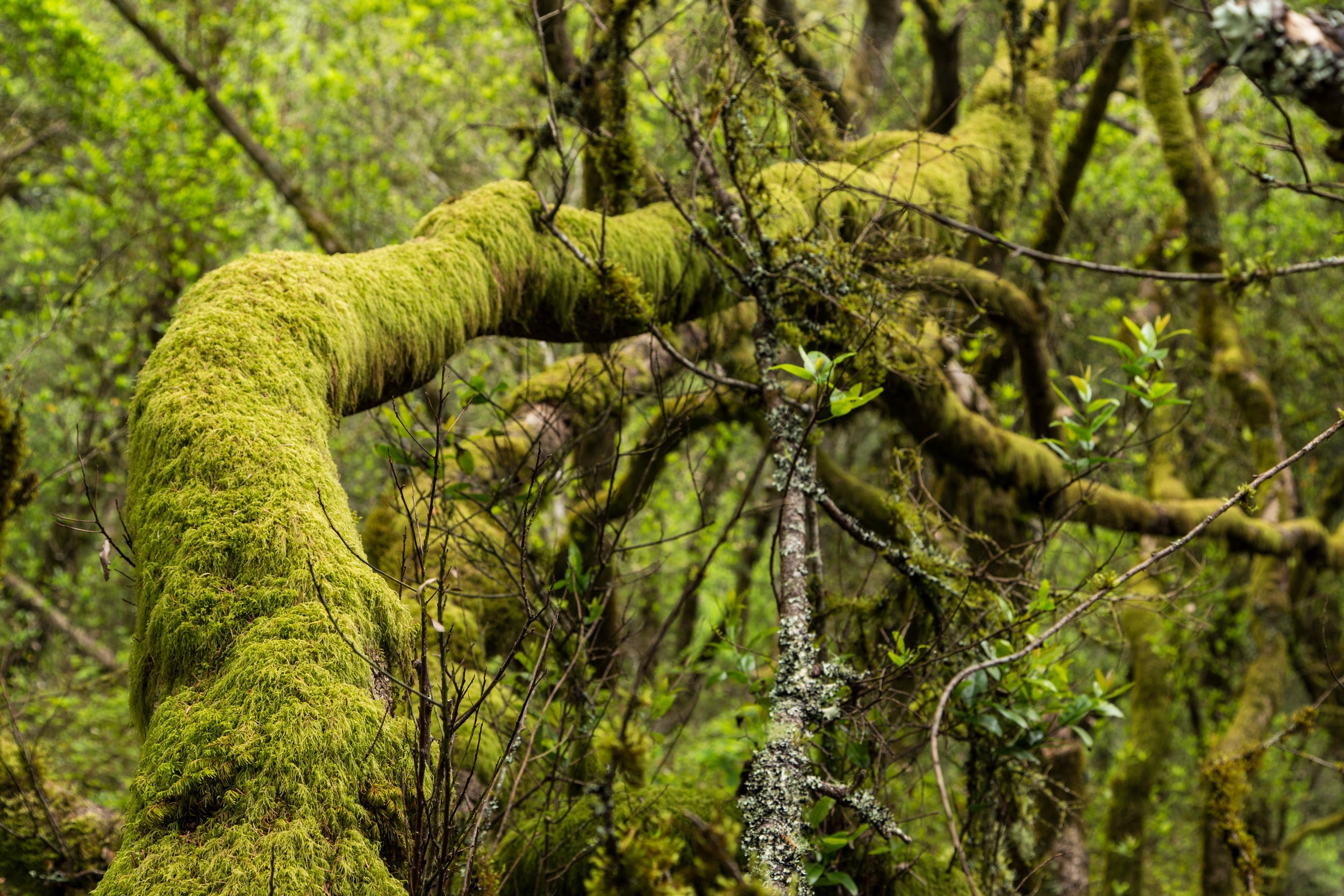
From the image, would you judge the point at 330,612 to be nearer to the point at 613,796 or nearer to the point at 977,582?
the point at 613,796

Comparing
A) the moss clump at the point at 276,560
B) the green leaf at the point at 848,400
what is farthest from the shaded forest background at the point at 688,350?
the green leaf at the point at 848,400

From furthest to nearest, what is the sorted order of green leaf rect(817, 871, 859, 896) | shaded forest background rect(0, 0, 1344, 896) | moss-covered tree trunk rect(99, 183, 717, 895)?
shaded forest background rect(0, 0, 1344, 896)
green leaf rect(817, 871, 859, 896)
moss-covered tree trunk rect(99, 183, 717, 895)

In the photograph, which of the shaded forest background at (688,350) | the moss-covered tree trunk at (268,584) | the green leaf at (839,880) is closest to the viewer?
the moss-covered tree trunk at (268,584)

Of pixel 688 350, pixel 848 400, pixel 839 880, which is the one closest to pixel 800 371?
pixel 848 400

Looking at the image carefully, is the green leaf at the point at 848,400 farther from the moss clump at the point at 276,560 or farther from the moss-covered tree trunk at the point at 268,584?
the moss-covered tree trunk at the point at 268,584

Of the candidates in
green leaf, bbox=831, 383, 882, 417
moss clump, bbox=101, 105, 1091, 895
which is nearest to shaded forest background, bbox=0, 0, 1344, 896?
moss clump, bbox=101, 105, 1091, 895

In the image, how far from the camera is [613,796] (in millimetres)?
2670

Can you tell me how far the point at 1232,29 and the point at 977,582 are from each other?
201 cm

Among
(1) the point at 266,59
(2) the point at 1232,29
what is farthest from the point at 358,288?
(1) the point at 266,59

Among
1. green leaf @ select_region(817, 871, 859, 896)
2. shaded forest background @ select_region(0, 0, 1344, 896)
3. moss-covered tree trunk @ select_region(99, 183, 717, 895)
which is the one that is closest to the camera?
moss-covered tree trunk @ select_region(99, 183, 717, 895)

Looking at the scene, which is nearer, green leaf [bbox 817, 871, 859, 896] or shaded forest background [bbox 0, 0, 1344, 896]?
green leaf [bbox 817, 871, 859, 896]

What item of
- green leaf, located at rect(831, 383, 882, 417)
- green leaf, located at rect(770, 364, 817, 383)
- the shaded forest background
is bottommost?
green leaf, located at rect(831, 383, 882, 417)

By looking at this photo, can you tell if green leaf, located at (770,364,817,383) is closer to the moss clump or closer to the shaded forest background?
the moss clump

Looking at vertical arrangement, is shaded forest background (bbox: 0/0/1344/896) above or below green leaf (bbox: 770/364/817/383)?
above
